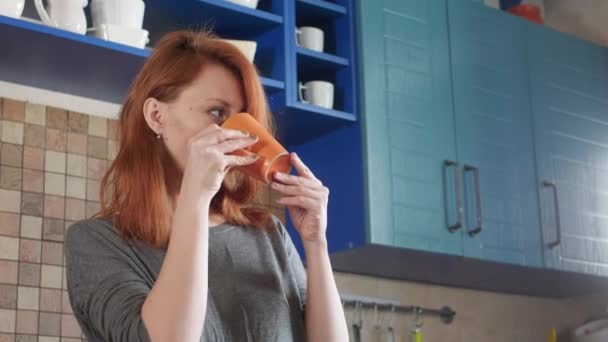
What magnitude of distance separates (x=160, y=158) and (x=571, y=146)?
209 centimetres

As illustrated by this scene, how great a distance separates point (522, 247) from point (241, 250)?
68.8 inches

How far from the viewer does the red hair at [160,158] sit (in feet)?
4.58

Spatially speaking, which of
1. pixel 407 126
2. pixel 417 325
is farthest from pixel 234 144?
pixel 417 325

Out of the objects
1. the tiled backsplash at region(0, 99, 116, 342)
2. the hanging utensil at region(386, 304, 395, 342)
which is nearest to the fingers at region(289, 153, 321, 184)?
the tiled backsplash at region(0, 99, 116, 342)

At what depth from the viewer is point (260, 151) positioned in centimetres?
138

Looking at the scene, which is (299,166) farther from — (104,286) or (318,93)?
(318,93)

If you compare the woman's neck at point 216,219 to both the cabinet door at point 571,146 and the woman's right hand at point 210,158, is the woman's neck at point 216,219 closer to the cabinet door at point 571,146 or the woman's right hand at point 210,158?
the woman's right hand at point 210,158

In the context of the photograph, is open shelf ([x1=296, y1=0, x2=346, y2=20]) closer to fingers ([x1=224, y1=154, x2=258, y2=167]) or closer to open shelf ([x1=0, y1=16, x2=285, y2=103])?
open shelf ([x1=0, y1=16, x2=285, y2=103])

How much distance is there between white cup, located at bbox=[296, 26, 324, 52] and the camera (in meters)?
2.78

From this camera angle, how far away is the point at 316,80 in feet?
9.49

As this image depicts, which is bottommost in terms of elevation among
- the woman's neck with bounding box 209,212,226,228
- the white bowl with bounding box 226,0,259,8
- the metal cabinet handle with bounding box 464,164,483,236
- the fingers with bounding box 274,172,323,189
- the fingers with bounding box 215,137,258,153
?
the woman's neck with bounding box 209,212,226,228

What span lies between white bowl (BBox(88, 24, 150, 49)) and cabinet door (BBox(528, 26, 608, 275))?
1.39 meters

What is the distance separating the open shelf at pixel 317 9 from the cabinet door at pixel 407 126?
0.07 metres

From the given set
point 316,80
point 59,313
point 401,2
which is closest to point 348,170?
point 316,80
